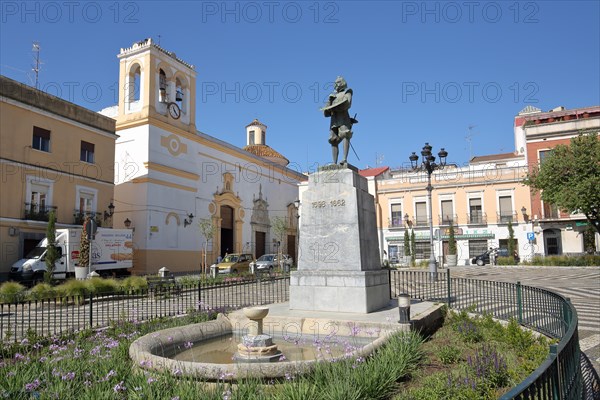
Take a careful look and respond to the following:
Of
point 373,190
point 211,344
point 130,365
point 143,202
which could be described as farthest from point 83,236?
point 373,190

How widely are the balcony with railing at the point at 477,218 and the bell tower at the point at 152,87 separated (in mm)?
24561

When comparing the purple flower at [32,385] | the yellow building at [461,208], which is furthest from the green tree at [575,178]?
the purple flower at [32,385]

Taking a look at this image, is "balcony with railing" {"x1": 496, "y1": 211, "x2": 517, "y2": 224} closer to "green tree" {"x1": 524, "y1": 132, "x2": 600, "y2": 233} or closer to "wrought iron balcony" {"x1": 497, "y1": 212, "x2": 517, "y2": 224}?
"wrought iron balcony" {"x1": 497, "y1": 212, "x2": 517, "y2": 224}

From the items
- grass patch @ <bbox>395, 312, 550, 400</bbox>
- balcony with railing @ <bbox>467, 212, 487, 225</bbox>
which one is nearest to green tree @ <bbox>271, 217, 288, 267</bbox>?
balcony with railing @ <bbox>467, 212, 487, 225</bbox>

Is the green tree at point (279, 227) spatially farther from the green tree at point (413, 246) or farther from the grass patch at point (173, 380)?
the grass patch at point (173, 380)

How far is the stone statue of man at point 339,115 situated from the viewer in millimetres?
9430

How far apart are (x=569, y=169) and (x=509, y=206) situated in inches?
367

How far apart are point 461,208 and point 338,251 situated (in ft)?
111

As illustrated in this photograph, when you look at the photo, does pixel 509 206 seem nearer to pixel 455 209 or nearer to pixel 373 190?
pixel 455 209

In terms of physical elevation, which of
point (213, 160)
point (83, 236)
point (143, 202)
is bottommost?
point (83, 236)

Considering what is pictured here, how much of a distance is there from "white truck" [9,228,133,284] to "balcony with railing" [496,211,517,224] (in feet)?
96.0

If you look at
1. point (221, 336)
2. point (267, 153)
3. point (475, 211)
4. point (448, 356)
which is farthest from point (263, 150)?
point (448, 356)

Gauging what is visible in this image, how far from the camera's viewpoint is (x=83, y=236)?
68.4 ft

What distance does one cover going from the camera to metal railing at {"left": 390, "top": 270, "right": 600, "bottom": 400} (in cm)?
261
